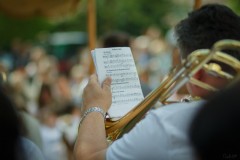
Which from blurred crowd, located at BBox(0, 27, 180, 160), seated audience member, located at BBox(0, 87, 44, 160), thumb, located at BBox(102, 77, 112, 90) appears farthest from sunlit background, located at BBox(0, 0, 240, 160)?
thumb, located at BBox(102, 77, 112, 90)

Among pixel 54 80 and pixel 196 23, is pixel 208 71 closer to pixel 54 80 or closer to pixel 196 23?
pixel 196 23

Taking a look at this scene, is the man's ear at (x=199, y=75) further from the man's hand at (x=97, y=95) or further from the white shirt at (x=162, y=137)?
the man's hand at (x=97, y=95)

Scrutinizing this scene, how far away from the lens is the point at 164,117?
7.43 ft

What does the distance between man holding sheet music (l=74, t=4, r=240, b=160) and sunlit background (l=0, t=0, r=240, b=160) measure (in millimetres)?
229

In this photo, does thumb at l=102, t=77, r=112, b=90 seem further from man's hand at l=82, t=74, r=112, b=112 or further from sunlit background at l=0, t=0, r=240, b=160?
sunlit background at l=0, t=0, r=240, b=160

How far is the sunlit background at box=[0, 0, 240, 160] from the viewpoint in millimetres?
6168

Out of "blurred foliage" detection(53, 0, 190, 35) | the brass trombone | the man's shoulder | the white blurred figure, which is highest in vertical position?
"blurred foliage" detection(53, 0, 190, 35)

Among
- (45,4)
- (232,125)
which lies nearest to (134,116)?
(232,125)

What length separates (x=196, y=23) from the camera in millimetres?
2553

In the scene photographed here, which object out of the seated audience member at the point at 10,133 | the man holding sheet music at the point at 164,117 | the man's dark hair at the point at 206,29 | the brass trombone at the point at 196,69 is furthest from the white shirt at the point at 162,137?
the seated audience member at the point at 10,133

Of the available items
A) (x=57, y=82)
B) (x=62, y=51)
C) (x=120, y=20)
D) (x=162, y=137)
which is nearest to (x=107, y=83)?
(x=162, y=137)

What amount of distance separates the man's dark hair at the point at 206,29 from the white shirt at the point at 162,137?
0.29 metres

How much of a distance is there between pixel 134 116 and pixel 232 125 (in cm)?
98

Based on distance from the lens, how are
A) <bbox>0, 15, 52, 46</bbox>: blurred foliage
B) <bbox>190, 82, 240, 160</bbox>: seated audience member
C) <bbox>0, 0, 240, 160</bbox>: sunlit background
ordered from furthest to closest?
<bbox>0, 15, 52, 46</bbox>: blurred foliage → <bbox>0, 0, 240, 160</bbox>: sunlit background → <bbox>190, 82, 240, 160</bbox>: seated audience member
